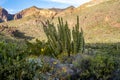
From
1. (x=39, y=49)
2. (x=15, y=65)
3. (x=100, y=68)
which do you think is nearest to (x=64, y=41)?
(x=39, y=49)

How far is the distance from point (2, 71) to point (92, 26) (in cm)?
9707

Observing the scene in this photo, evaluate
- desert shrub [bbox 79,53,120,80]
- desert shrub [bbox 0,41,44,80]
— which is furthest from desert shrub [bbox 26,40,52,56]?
desert shrub [bbox 0,41,44,80]

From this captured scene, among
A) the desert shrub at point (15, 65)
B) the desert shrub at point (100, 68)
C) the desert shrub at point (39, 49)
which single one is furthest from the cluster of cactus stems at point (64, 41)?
the desert shrub at point (15, 65)

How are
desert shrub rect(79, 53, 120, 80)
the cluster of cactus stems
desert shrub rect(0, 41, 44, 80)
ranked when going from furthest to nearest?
the cluster of cactus stems, desert shrub rect(79, 53, 120, 80), desert shrub rect(0, 41, 44, 80)

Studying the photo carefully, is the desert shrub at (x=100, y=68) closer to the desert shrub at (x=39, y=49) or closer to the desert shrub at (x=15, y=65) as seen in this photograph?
the desert shrub at (x=15, y=65)

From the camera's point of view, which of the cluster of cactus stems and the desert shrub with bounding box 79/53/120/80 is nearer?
the desert shrub with bounding box 79/53/120/80

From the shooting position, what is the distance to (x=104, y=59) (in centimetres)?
919

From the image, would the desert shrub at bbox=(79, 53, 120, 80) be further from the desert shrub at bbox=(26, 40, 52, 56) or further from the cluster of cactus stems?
the cluster of cactus stems

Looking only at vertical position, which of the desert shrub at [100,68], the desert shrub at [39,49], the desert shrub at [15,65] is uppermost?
the desert shrub at [15,65]

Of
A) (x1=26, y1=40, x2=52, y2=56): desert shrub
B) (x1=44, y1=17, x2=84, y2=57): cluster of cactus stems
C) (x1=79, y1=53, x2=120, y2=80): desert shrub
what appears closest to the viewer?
(x1=79, y1=53, x2=120, y2=80): desert shrub

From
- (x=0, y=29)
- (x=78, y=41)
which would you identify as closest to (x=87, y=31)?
(x=0, y=29)

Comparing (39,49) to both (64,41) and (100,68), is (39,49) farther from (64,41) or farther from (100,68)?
(100,68)

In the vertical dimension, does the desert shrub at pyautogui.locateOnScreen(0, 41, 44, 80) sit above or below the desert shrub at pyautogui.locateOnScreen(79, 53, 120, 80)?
above

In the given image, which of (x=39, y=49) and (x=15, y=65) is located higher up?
(x=15, y=65)
